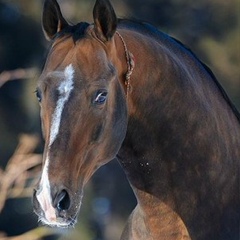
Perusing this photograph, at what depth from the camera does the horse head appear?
444 cm

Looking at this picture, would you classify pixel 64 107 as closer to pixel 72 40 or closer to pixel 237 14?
pixel 72 40

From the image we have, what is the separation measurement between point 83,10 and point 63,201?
31.1 ft

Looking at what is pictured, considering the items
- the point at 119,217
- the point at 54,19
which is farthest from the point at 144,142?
the point at 119,217

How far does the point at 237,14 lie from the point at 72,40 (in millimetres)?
9810

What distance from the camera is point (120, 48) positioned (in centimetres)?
484

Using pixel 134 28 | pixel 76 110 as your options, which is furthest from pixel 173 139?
pixel 76 110

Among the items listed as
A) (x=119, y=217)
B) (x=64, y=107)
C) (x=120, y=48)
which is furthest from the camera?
(x=119, y=217)

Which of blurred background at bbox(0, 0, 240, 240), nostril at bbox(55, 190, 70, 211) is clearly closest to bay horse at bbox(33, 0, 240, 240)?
nostril at bbox(55, 190, 70, 211)

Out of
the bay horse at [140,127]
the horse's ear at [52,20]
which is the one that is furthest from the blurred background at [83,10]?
the horse's ear at [52,20]

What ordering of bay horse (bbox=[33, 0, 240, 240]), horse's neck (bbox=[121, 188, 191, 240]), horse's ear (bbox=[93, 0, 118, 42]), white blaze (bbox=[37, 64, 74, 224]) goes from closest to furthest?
white blaze (bbox=[37, 64, 74, 224]), bay horse (bbox=[33, 0, 240, 240]), horse's ear (bbox=[93, 0, 118, 42]), horse's neck (bbox=[121, 188, 191, 240])

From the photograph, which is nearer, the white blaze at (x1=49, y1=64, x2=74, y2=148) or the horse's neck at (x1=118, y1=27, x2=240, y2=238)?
the white blaze at (x1=49, y1=64, x2=74, y2=148)

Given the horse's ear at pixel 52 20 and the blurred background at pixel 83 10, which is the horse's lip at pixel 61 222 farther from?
the blurred background at pixel 83 10

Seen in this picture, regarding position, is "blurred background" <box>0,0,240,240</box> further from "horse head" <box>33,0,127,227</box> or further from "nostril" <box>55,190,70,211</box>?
"nostril" <box>55,190,70,211</box>

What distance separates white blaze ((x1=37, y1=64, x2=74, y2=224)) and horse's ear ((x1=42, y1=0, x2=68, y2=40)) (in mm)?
316
